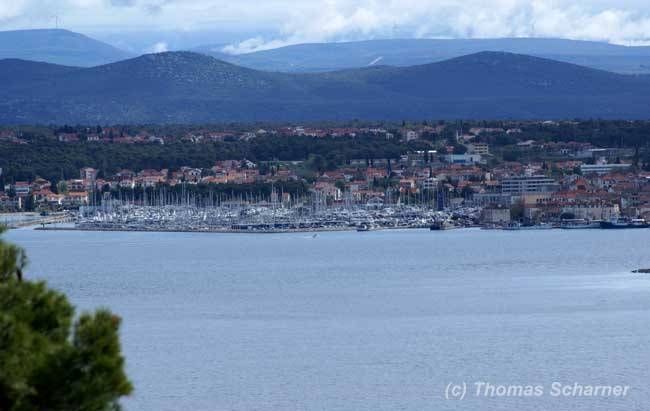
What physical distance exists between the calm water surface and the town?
622 inches

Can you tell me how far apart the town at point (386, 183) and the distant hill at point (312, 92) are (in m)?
45.0

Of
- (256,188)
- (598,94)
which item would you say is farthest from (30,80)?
(256,188)

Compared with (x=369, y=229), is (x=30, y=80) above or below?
above

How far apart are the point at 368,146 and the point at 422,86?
69.4m

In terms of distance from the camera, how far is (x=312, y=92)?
147 meters

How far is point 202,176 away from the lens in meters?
74.8

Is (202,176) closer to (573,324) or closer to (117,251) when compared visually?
(117,251)

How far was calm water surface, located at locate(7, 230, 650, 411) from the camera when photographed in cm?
1686

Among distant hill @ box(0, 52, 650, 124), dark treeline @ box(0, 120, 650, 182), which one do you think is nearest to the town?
dark treeline @ box(0, 120, 650, 182)

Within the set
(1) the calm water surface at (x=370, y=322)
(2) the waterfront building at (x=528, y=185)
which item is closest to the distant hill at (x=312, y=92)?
(2) the waterfront building at (x=528, y=185)

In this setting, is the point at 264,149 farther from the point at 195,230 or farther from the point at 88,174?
the point at 195,230

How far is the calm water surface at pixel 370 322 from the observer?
1686 cm

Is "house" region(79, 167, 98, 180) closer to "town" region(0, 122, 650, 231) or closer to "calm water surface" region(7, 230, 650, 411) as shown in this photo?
"town" region(0, 122, 650, 231)

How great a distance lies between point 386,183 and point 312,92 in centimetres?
7808
